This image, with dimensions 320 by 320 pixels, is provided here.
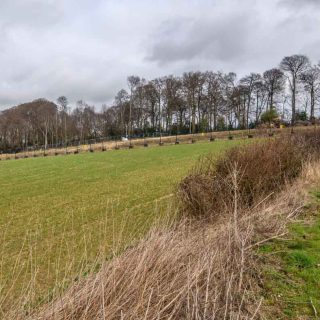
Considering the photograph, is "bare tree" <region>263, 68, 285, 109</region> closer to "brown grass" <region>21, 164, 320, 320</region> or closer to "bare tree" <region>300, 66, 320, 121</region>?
"bare tree" <region>300, 66, 320, 121</region>

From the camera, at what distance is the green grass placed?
4732 millimetres

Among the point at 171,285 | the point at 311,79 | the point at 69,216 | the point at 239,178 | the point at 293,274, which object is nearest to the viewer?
the point at 171,285

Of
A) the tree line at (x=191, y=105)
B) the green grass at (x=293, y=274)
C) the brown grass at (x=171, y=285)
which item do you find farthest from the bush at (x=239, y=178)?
the tree line at (x=191, y=105)

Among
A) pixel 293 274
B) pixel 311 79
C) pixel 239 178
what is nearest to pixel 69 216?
pixel 239 178

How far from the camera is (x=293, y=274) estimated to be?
18.6 ft

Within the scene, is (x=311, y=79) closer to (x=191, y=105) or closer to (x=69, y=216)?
(x=191, y=105)

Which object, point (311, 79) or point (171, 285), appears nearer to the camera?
point (171, 285)

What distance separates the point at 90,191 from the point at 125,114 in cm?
7486

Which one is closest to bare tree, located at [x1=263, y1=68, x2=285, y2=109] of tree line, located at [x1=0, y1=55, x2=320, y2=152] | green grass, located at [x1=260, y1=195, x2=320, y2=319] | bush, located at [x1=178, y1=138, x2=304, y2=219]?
tree line, located at [x1=0, y1=55, x2=320, y2=152]

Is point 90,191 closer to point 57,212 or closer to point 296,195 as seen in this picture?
point 57,212

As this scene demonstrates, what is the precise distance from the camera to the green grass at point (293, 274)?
473 cm

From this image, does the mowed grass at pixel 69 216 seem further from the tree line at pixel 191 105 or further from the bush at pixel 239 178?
the tree line at pixel 191 105

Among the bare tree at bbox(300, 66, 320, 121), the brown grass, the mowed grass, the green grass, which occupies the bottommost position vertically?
the mowed grass

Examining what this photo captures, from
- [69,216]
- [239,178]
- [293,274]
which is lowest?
[69,216]
